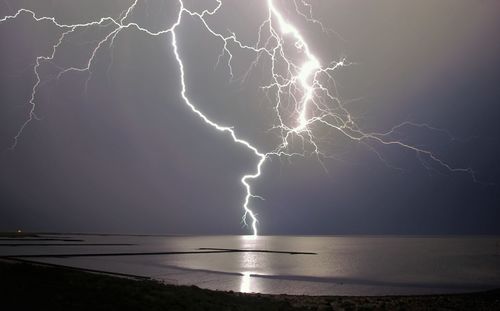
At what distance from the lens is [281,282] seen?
20.6m

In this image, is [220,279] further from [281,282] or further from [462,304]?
[462,304]

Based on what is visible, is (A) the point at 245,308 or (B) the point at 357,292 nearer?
(A) the point at 245,308

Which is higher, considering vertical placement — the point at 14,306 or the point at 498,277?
the point at 498,277

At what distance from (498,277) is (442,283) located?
18.2 feet

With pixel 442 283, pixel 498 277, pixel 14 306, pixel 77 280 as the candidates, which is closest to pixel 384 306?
pixel 77 280

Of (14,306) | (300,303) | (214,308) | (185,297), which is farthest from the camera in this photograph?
(300,303)

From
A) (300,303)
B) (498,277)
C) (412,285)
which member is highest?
(498,277)

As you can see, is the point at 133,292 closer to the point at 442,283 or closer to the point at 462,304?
the point at 462,304

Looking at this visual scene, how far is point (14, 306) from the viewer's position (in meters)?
8.44

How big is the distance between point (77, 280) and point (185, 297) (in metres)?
2.87

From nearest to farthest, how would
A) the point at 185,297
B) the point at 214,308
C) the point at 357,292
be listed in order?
the point at 214,308 → the point at 185,297 → the point at 357,292

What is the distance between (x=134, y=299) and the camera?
32.7 ft

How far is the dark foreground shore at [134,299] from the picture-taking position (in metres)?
9.09

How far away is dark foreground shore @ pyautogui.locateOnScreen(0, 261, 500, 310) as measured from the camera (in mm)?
9086
